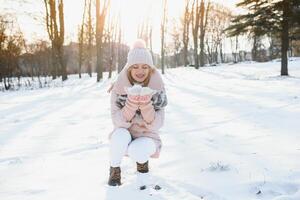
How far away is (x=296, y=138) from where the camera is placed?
557 cm

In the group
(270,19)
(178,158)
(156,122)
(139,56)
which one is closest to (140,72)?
(139,56)

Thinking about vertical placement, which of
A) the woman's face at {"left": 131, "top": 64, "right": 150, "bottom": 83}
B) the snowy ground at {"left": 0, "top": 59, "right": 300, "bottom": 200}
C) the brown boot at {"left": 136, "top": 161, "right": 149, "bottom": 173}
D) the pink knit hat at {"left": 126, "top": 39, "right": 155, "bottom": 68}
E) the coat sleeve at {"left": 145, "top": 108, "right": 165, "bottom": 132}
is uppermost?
the pink knit hat at {"left": 126, "top": 39, "right": 155, "bottom": 68}

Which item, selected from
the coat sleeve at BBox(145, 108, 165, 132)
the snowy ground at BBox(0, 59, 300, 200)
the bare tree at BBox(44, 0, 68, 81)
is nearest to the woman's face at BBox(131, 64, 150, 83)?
the coat sleeve at BBox(145, 108, 165, 132)

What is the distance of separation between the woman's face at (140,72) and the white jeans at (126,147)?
1.78 ft

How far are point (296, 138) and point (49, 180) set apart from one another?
3.52m

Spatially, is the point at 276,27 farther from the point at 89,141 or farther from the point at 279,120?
the point at 89,141

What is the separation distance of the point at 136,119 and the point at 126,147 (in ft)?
0.95

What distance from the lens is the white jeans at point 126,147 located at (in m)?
3.70

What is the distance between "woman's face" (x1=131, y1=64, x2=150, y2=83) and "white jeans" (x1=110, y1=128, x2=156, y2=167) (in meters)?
0.54

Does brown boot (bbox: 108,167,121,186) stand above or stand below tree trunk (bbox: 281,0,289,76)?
below

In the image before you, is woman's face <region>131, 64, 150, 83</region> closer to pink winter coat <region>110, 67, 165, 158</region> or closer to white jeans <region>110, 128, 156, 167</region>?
pink winter coat <region>110, 67, 165, 158</region>

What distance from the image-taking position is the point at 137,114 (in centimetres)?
381

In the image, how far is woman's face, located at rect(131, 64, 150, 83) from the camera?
3.88m

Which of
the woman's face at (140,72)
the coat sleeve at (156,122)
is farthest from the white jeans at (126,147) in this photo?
the woman's face at (140,72)
